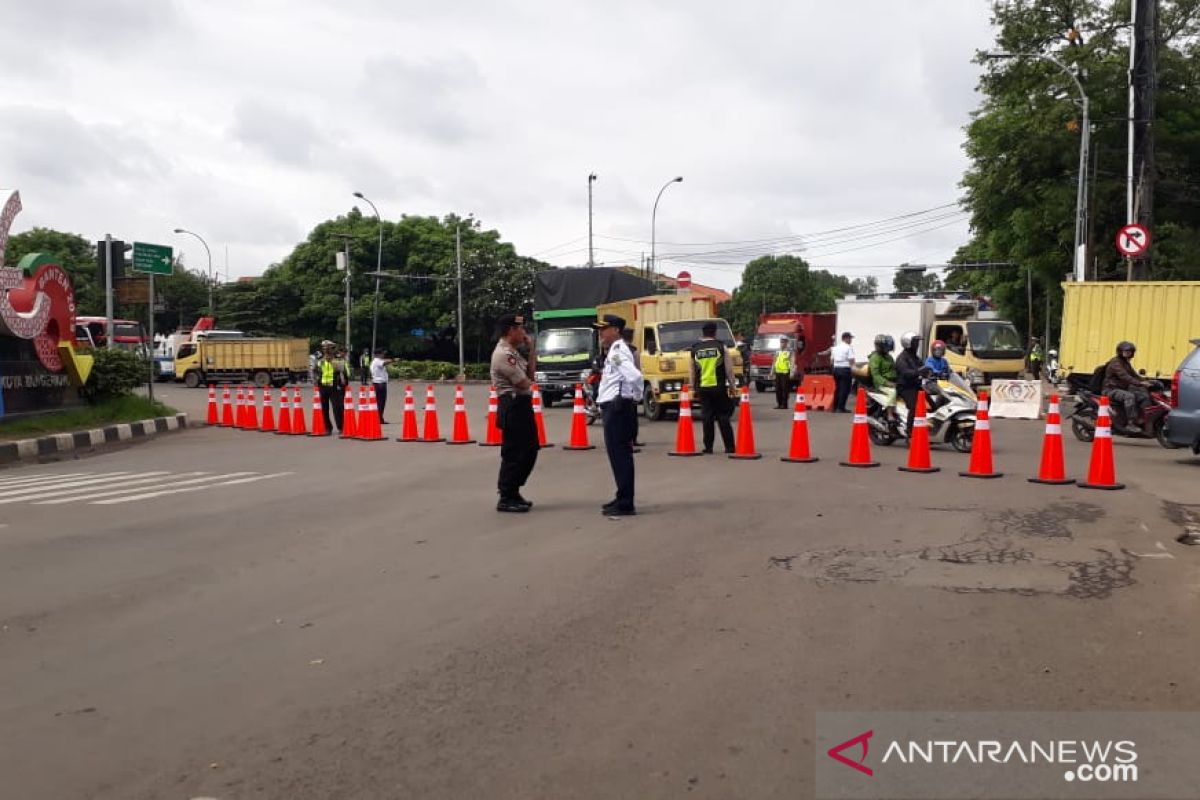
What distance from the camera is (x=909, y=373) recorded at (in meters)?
13.3

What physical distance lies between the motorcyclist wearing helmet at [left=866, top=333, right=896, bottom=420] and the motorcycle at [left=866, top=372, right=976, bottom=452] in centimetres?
6

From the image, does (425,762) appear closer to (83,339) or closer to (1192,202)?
(1192,202)

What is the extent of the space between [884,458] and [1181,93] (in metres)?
29.0

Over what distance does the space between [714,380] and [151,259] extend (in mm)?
14528

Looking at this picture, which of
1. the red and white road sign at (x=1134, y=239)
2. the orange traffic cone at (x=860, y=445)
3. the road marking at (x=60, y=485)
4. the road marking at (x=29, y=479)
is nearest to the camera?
the road marking at (x=60, y=485)

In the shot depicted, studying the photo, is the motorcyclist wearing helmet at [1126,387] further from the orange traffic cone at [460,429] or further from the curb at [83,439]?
the curb at [83,439]

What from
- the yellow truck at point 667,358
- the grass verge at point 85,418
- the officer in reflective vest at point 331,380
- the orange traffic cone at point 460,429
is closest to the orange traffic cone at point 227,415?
the grass verge at point 85,418

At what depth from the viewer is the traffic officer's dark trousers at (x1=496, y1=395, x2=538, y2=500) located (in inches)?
360

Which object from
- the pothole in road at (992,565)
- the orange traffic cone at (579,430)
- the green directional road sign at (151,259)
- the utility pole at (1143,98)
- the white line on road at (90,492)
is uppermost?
the utility pole at (1143,98)

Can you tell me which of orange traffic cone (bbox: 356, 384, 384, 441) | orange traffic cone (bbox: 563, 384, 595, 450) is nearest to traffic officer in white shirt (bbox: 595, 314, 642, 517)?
orange traffic cone (bbox: 563, 384, 595, 450)

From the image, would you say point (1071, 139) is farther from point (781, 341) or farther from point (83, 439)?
point (83, 439)

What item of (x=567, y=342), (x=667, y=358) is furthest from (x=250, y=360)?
(x=667, y=358)

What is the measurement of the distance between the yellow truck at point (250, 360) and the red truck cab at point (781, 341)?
21.4 meters

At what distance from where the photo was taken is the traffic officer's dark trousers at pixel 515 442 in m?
9.13
